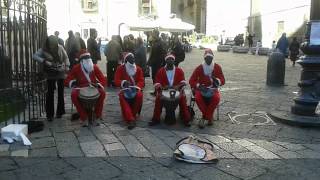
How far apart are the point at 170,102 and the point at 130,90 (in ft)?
Result: 2.35

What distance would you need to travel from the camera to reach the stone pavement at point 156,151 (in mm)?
5605

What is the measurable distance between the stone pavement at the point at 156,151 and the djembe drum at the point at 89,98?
32cm

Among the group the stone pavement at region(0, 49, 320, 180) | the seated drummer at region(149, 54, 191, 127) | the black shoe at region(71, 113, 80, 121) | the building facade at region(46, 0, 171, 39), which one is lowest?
the stone pavement at region(0, 49, 320, 180)

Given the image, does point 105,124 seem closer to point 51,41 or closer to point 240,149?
point 51,41

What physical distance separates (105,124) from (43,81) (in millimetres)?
1437

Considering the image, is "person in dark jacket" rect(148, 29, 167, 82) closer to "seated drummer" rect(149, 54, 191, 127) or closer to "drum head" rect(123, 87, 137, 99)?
"seated drummer" rect(149, 54, 191, 127)

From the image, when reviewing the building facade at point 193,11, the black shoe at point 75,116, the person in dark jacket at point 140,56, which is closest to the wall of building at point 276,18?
the building facade at point 193,11

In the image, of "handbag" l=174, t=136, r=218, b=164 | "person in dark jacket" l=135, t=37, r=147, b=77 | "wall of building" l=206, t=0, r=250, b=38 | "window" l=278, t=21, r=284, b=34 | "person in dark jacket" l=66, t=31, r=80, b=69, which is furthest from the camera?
"wall of building" l=206, t=0, r=250, b=38

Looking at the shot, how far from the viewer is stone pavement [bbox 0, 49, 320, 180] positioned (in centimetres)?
561

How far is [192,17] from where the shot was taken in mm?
70000

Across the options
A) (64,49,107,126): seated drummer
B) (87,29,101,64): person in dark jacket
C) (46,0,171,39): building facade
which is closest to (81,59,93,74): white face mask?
(64,49,107,126): seated drummer

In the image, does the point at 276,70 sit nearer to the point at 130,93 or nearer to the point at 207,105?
the point at 207,105

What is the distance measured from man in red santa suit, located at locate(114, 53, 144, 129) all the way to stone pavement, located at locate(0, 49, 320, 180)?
0.68ft

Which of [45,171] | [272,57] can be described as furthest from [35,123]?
[272,57]
